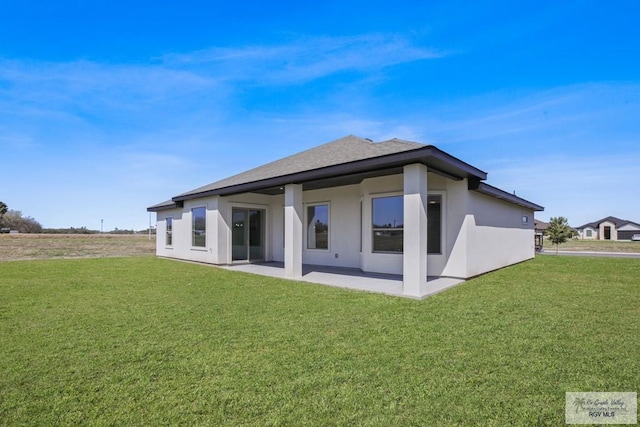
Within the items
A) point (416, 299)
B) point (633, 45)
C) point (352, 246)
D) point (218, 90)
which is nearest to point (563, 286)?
point (416, 299)

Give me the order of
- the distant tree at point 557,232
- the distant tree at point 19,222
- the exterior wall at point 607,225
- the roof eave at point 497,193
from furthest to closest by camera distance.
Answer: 1. the distant tree at point 19,222
2. the exterior wall at point 607,225
3. the distant tree at point 557,232
4. the roof eave at point 497,193

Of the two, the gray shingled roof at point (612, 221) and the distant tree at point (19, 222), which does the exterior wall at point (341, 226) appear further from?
the distant tree at point (19, 222)

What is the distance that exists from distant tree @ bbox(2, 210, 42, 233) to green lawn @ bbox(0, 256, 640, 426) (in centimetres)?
6801

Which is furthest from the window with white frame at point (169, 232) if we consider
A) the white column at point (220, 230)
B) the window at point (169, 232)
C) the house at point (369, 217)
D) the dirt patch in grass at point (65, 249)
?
the white column at point (220, 230)

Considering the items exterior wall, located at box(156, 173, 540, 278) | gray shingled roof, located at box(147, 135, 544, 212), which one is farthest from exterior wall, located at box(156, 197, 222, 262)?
gray shingled roof, located at box(147, 135, 544, 212)

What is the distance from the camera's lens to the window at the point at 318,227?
11.9 m

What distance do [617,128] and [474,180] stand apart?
8.43 m

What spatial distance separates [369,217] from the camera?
9.90 m

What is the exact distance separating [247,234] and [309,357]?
1056 centimetres

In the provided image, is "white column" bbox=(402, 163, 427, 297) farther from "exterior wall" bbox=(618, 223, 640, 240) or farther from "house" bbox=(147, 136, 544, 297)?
"exterior wall" bbox=(618, 223, 640, 240)

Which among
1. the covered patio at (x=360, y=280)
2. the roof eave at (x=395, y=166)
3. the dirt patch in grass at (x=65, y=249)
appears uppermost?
the roof eave at (x=395, y=166)

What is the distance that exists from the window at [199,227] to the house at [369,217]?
5 cm

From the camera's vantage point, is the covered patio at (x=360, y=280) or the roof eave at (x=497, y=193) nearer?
the covered patio at (x=360, y=280)

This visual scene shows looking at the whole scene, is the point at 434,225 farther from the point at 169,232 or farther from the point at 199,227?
the point at 169,232
